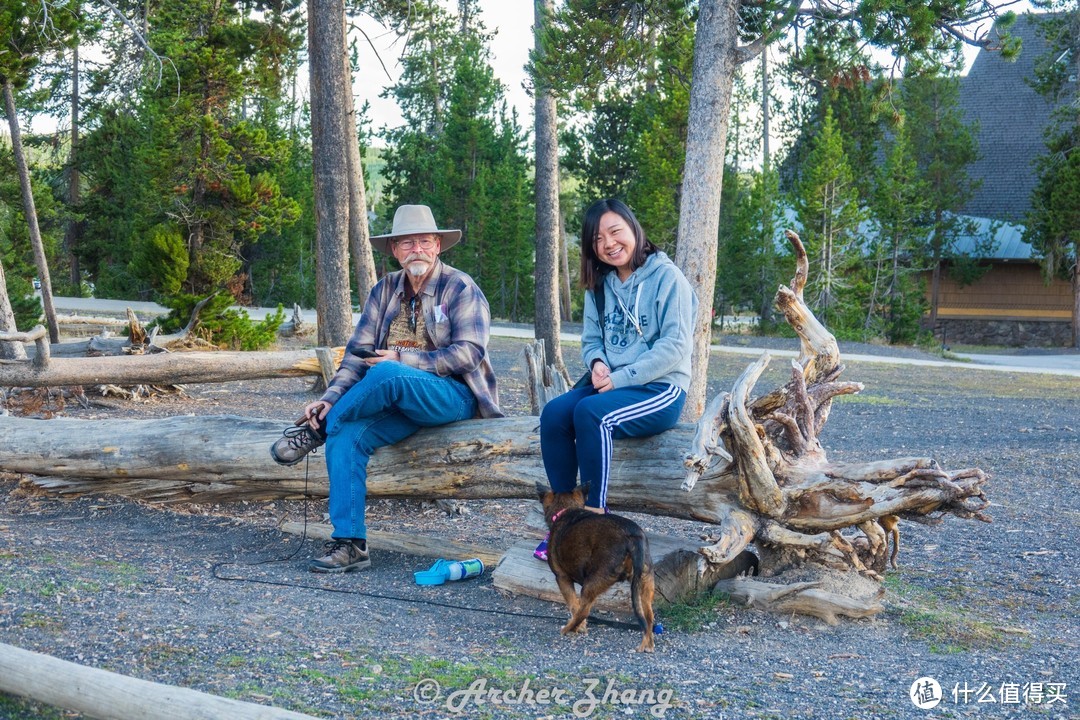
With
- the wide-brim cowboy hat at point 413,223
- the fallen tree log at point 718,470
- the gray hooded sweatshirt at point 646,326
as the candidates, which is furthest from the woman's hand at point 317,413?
the gray hooded sweatshirt at point 646,326

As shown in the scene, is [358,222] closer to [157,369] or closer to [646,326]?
[157,369]

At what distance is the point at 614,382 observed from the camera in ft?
16.5

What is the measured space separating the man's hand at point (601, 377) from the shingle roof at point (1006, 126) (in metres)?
28.7

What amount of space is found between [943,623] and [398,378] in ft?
10.1

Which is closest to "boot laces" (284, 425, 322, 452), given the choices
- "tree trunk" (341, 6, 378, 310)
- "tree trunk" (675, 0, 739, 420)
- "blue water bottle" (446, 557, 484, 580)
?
"blue water bottle" (446, 557, 484, 580)

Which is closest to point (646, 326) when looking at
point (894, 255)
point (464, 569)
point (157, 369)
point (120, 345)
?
point (464, 569)

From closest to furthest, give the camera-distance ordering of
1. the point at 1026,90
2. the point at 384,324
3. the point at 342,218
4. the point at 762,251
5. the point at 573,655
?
the point at 573,655, the point at 384,324, the point at 342,218, the point at 762,251, the point at 1026,90

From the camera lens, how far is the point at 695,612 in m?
4.87

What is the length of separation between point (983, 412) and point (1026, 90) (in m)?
24.2

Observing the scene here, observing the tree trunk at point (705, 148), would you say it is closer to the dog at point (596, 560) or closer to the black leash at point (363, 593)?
the black leash at point (363, 593)

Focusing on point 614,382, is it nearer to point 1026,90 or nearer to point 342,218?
point 342,218

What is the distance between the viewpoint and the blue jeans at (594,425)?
4836mm

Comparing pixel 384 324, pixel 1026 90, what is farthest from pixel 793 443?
pixel 1026 90

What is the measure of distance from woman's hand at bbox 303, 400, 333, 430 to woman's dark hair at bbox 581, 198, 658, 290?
167 centimetres
